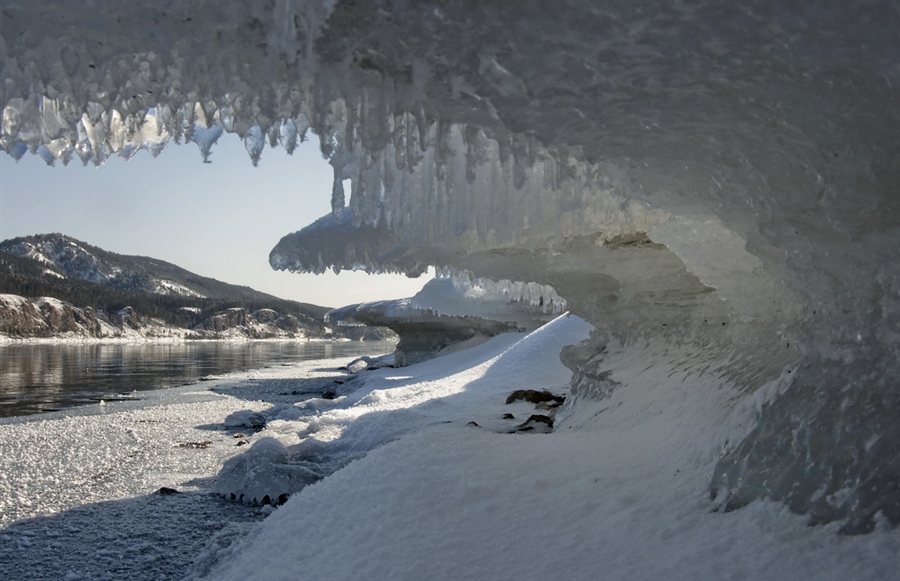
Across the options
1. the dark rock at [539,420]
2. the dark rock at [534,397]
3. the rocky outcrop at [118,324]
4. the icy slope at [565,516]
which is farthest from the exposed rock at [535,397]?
the rocky outcrop at [118,324]

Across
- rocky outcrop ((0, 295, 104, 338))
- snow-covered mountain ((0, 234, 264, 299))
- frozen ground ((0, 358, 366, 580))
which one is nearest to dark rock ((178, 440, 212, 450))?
frozen ground ((0, 358, 366, 580))

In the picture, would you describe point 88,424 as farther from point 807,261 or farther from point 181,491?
point 807,261

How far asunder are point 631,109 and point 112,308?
95127 mm

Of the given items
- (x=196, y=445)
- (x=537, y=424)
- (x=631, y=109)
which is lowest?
(x=196, y=445)

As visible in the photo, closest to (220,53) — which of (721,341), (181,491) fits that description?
(721,341)

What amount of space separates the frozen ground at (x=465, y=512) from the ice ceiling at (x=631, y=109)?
25 centimetres

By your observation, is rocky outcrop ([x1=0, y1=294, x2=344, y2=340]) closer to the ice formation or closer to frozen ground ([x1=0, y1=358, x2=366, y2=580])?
the ice formation

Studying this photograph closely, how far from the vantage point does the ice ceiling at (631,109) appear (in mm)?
1715

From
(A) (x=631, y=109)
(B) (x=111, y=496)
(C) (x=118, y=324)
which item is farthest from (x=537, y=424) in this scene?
(C) (x=118, y=324)

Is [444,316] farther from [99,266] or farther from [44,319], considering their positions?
[99,266]

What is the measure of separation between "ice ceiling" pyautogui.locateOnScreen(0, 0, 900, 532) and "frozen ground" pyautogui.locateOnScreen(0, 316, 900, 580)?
0.83ft

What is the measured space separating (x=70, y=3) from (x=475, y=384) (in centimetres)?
860

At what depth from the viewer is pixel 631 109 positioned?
2.06 metres

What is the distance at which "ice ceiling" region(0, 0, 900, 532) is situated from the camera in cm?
171
